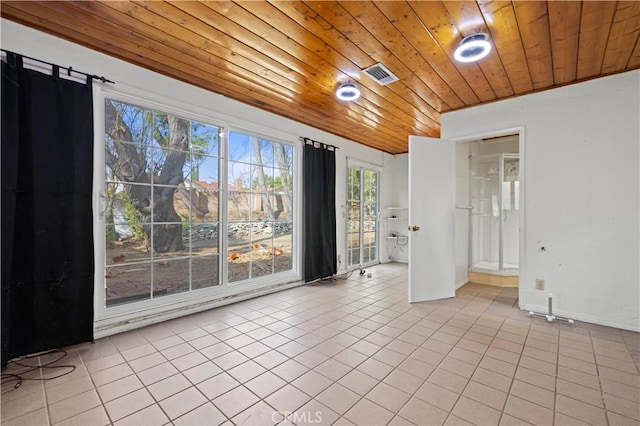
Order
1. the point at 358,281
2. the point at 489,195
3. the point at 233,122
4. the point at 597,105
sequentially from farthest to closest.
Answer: the point at 489,195 → the point at 358,281 → the point at 233,122 → the point at 597,105

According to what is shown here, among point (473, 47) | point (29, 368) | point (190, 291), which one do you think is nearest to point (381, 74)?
point (473, 47)

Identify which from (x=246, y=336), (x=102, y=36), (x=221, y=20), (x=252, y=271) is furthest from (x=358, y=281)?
(x=102, y=36)

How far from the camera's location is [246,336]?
8.32ft

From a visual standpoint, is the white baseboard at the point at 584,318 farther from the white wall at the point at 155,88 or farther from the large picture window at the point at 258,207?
the large picture window at the point at 258,207

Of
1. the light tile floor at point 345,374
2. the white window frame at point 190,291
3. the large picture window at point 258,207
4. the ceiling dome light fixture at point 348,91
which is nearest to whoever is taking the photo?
the light tile floor at point 345,374

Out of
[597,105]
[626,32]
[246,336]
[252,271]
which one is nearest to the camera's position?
[626,32]

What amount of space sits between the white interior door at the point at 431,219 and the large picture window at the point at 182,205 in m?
Answer: 1.93

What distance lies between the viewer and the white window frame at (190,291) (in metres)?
2.43

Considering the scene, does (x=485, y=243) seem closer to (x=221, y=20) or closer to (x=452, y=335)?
(x=452, y=335)

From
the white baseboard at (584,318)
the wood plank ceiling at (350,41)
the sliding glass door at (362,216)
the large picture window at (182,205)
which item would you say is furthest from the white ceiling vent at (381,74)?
the white baseboard at (584,318)

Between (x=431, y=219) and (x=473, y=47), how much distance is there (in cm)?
209

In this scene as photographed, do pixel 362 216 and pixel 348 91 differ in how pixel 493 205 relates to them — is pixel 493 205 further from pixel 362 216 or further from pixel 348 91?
pixel 348 91

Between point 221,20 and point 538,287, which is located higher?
point 221,20

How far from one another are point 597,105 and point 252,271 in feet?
14.3
